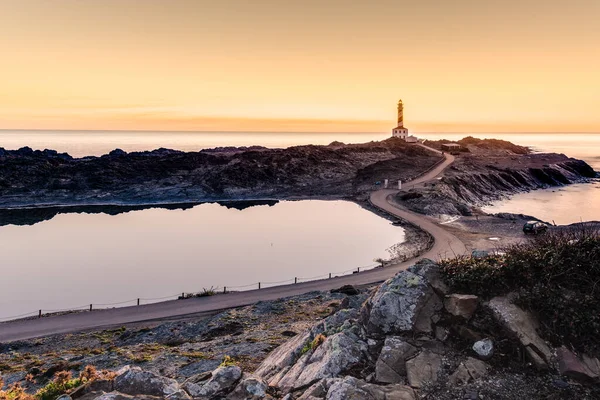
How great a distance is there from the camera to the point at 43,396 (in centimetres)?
1020

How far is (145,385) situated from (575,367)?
11.3 metres

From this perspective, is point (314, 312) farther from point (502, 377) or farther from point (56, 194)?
point (56, 194)

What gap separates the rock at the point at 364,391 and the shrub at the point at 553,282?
4165mm

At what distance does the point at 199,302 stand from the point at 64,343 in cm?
930

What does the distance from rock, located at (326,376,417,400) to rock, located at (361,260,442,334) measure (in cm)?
213

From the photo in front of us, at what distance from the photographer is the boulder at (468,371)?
907 cm

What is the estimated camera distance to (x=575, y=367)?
895 cm

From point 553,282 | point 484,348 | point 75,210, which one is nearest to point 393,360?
point 484,348

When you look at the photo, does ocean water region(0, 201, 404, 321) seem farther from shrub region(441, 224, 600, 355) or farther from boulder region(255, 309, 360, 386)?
shrub region(441, 224, 600, 355)

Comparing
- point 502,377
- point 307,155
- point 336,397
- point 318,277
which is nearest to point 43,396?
point 336,397

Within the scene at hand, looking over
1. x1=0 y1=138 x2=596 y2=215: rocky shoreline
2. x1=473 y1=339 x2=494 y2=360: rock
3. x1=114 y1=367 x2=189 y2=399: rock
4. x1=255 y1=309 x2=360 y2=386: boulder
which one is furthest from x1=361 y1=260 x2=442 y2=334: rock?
x1=0 y1=138 x2=596 y2=215: rocky shoreline

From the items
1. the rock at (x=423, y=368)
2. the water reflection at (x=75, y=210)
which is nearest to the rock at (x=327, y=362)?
the rock at (x=423, y=368)

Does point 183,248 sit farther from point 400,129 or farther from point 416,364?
point 400,129

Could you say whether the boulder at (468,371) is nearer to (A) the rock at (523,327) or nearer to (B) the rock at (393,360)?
(B) the rock at (393,360)
